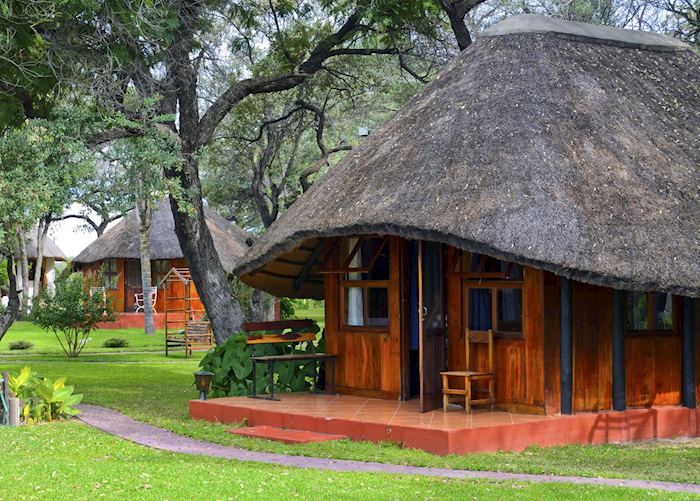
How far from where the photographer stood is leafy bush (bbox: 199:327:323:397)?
637 inches

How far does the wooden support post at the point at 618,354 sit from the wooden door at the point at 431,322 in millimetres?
2103

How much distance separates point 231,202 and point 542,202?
3166cm

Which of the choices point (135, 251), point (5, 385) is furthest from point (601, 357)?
point (135, 251)

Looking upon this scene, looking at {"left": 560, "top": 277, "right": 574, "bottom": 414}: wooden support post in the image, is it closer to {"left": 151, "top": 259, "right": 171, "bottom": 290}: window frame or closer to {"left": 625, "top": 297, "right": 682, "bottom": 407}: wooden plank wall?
{"left": 625, "top": 297, "right": 682, "bottom": 407}: wooden plank wall

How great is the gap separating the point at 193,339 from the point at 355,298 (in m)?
15.0

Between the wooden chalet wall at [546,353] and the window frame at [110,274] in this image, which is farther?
the window frame at [110,274]

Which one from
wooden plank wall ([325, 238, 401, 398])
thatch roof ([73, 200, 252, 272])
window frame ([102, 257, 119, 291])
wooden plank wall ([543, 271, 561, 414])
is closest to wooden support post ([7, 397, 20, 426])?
wooden plank wall ([325, 238, 401, 398])

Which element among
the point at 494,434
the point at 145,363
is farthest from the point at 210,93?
the point at 494,434

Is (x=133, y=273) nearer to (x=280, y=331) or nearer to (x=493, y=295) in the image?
(x=280, y=331)

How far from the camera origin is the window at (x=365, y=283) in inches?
589

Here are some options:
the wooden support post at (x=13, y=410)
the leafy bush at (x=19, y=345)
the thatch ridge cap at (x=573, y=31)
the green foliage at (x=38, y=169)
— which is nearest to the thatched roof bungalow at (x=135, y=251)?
the leafy bush at (x=19, y=345)

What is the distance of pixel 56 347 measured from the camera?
1267 inches

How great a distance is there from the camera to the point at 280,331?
16734 millimetres

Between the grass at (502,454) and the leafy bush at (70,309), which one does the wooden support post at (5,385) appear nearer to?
the grass at (502,454)
